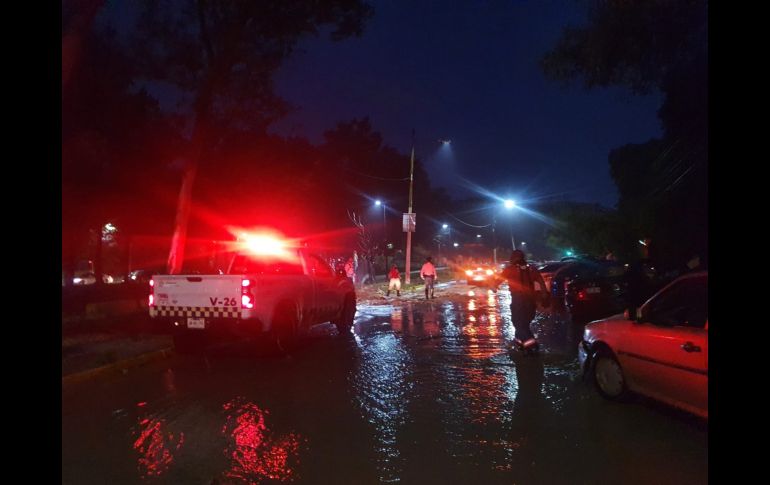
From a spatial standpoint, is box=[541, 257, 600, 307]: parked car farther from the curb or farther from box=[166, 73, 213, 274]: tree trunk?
the curb

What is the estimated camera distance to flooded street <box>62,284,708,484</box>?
14.9 ft

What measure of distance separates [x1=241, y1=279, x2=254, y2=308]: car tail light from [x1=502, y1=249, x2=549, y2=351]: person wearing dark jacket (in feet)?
13.7

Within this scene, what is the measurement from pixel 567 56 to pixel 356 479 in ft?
39.7

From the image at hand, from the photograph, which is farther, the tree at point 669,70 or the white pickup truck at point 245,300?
the tree at point 669,70

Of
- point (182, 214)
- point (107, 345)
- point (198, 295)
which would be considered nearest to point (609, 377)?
point (198, 295)

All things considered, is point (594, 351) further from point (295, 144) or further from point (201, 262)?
point (201, 262)

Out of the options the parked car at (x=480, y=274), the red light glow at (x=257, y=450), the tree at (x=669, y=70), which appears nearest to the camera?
the red light glow at (x=257, y=450)

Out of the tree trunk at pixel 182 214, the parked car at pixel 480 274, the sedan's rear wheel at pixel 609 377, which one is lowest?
the sedan's rear wheel at pixel 609 377

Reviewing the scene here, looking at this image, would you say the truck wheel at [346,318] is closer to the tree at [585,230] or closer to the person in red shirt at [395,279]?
the person in red shirt at [395,279]

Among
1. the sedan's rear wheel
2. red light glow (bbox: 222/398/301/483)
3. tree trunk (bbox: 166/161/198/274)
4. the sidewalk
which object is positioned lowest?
red light glow (bbox: 222/398/301/483)

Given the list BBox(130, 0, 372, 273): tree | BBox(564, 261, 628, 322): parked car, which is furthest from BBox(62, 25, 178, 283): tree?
BBox(564, 261, 628, 322): parked car

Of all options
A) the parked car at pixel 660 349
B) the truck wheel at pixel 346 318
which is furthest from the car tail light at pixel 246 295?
the parked car at pixel 660 349

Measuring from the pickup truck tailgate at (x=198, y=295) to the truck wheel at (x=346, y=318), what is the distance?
399 centimetres

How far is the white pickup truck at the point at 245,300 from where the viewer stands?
9.16m
